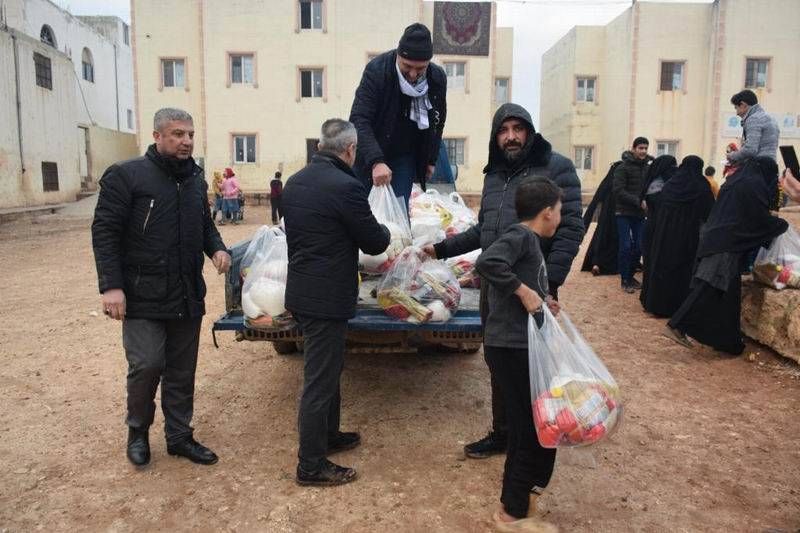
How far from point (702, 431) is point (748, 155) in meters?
3.06

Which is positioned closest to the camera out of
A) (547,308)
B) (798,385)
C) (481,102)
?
(547,308)

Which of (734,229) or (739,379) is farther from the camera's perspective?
(734,229)

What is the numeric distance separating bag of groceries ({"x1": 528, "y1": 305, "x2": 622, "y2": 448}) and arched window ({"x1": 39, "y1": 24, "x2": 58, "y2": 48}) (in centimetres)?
2984

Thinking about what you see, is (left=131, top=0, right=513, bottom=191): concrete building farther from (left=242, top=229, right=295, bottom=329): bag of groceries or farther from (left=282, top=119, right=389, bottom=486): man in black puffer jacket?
(left=282, top=119, right=389, bottom=486): man in black puffer jacket

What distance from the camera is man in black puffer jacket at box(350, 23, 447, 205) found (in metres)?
3.58

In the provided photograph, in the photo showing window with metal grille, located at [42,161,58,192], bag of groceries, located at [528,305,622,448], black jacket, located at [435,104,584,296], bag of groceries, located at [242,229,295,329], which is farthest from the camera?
window with metal grille, located at [42,161,58,192]

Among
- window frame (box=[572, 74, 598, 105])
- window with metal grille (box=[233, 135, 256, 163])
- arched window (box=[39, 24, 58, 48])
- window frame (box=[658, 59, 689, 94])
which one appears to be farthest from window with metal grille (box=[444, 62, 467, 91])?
arched window (box=[39, 24, 58, 48])

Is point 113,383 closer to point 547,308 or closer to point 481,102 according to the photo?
point 547,308

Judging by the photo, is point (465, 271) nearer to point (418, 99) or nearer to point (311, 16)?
point (418, 99)

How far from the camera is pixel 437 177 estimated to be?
7012mm

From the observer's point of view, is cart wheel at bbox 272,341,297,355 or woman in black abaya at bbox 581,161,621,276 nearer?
cart wheel at bbox 272,341,297,355

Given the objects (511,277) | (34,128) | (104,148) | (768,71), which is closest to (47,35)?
(104,148)

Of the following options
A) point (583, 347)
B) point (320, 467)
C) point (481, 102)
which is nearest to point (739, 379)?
point (583, 347)

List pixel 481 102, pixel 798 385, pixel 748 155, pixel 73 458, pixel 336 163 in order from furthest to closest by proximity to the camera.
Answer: pixel 481 102 < pixel 748 155 < pixel 798 385 < pixel 73 458 < pixel 336 163
